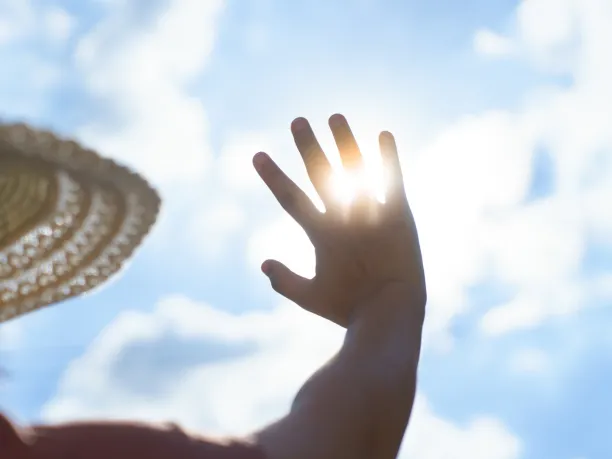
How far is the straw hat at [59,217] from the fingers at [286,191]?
37cm

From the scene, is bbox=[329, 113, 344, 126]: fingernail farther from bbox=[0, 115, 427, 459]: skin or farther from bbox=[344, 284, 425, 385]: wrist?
bbox=[344, 284, 425, 385]: wrist

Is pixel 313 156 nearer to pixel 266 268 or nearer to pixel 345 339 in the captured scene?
pixel 266 268

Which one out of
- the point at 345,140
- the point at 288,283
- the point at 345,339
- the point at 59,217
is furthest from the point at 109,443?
the point at 345,140

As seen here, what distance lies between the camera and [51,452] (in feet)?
2.93

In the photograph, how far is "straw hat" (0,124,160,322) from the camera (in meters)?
0.97

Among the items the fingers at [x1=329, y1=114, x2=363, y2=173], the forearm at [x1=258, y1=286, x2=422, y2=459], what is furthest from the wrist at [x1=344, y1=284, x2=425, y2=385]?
the fingers at [x1=329, y1=114, x2=363, y2=173]

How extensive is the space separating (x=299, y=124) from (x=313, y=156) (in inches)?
2.8

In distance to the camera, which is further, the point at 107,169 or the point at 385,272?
the point at 385,272

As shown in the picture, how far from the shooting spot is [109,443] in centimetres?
93

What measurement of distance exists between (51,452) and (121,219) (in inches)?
15.6

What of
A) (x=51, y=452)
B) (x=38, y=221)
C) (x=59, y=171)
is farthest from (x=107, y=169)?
(x=51, y=452)

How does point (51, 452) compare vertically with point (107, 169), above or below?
below

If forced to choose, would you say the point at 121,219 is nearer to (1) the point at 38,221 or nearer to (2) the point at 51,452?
(1) the point at 38,221

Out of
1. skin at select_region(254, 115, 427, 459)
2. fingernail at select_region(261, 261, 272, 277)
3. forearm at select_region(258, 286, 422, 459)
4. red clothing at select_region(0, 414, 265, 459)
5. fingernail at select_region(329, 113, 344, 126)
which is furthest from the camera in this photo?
fingernail at select_region(261, 261, 272, 277)
